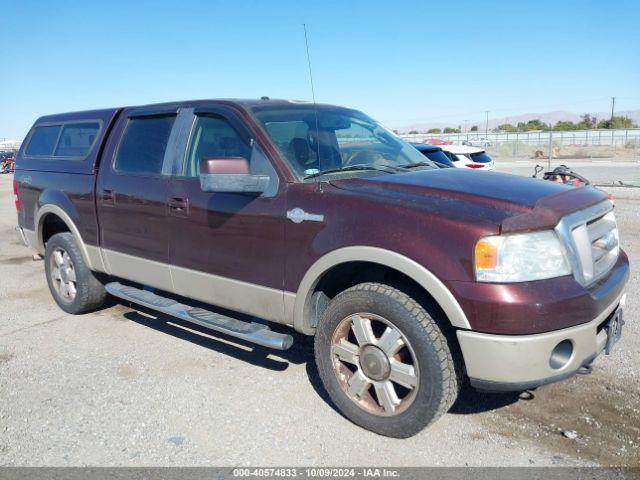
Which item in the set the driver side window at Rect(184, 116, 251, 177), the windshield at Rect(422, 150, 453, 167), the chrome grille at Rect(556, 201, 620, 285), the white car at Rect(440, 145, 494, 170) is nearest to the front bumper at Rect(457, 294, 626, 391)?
the chrome grille at Rect(556, 201, 620, 285)

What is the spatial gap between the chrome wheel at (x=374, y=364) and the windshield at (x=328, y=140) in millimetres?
1080

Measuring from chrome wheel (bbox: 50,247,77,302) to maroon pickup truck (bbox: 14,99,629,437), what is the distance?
62cm

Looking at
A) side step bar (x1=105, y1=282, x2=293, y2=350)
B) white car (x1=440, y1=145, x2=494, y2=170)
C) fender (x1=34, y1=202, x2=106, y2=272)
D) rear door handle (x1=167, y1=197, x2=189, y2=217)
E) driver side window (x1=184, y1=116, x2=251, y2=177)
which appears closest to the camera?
side step bar (x1=105, y1=282, x2=293, y2=350)

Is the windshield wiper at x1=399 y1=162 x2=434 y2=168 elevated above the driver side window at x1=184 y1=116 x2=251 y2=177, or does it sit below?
below

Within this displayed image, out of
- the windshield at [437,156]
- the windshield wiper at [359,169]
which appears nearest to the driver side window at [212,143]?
the windshield wiper at [359,169]

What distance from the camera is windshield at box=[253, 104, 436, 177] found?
3.81 meters

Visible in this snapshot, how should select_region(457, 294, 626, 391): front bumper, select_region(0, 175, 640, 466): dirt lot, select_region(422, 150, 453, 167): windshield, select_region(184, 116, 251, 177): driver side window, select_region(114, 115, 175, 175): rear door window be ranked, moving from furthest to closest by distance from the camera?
select_region(422, 150, 453, 167): windshield → select_region(114, 115, 175, 175): rear door window → select_region(184, 116, 251, 177): driver side window → select_region(0, 175, 640, 466): dirt lot → select_region(457, 294, 626, 391): front bumper

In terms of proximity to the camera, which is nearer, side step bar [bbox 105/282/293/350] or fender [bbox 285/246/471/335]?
fender [bbox 285/246/471/335]

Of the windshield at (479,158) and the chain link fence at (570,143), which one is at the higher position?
the windshield at (479,158)

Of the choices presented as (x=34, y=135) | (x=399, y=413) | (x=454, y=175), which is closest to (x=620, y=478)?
(x=399, y=413)

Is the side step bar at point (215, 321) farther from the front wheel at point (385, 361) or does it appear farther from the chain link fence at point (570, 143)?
the chain link fence at point (570, 143)

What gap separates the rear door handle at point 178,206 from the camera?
4086 millimetres

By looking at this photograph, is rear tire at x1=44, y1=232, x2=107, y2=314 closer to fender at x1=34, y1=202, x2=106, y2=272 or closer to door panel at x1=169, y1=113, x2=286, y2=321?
fender at x1=34, y1=202, x2=106, y2=272

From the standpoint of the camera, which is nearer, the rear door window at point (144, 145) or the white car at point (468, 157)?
the rear door window at point (144, 145)
